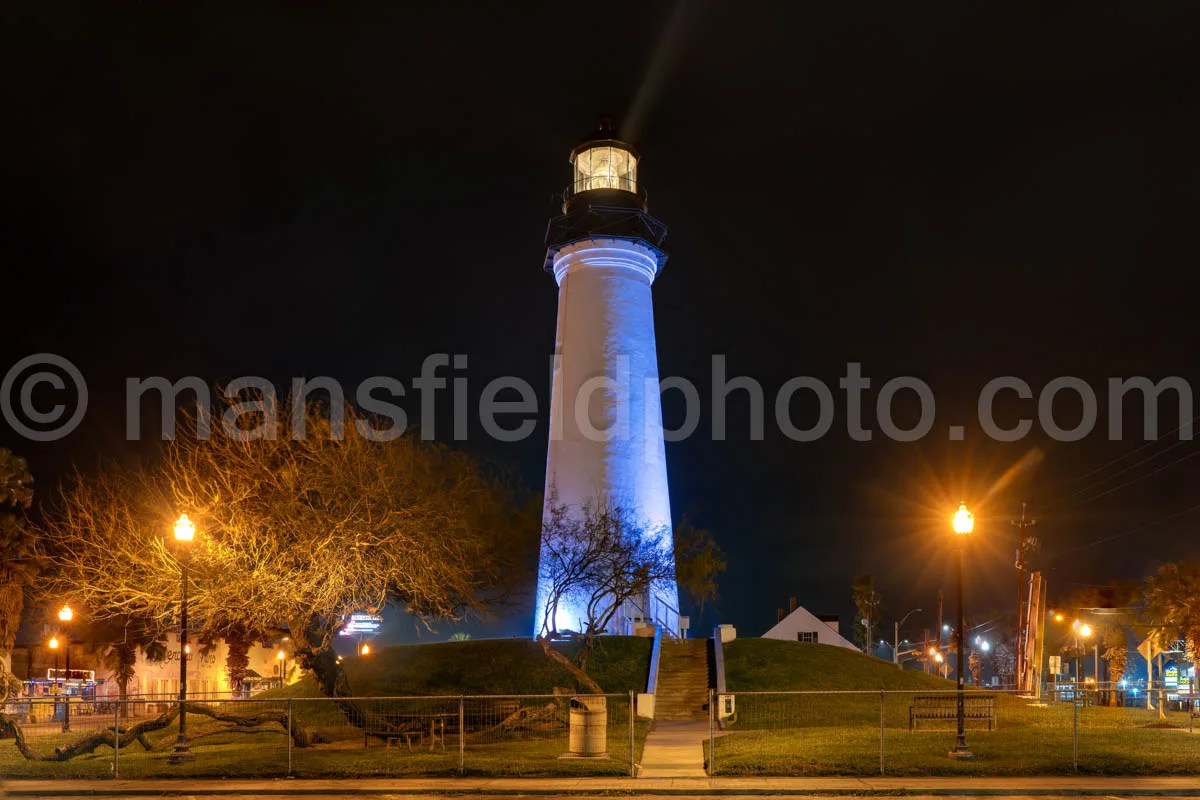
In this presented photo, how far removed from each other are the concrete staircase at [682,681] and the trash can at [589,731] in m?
11.0

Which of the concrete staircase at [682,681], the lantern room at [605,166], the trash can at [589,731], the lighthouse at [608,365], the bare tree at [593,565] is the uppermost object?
the lantern room at [605,166]

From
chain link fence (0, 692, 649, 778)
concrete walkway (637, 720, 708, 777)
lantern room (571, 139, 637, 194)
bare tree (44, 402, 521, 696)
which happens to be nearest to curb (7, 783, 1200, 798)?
chain link fence (0, 692, 649, 778)

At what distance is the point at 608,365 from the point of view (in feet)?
143

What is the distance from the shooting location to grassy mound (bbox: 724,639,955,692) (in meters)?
36.1

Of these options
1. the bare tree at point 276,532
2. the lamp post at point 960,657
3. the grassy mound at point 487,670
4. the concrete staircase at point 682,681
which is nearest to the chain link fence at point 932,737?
the lamp post at point 960,657

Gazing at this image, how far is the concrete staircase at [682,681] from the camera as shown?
108ft

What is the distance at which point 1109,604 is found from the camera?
87750 mm

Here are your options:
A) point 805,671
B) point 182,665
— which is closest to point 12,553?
point 182,665

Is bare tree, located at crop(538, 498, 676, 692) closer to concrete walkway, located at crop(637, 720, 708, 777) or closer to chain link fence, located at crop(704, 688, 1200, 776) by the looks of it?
concrete walkway, located at crop(637, 720, 708, 777)

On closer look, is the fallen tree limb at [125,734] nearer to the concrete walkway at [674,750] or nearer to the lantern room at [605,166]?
the concrete walkway at [674,750]

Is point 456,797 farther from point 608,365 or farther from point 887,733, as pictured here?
point 608,365

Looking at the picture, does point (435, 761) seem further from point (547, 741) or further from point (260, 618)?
point (260, 618)

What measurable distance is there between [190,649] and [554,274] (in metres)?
30.7

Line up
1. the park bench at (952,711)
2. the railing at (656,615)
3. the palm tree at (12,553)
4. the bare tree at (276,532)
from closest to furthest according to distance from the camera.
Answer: the bare tree at (276,532) → the park bench at (952,711) → the palm tree at (12,553) → the railing at (656,615)
